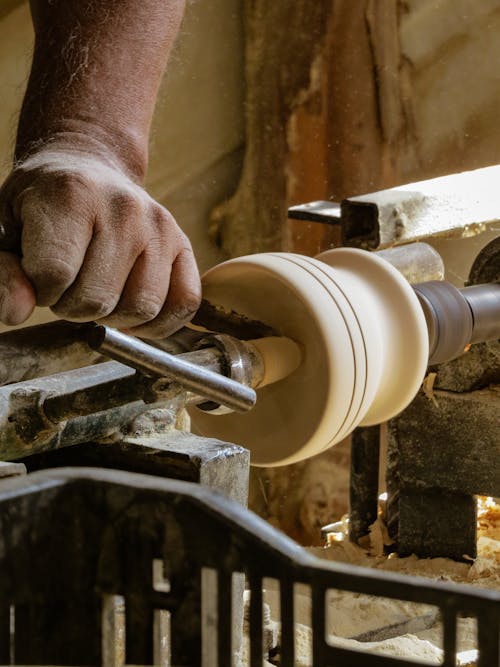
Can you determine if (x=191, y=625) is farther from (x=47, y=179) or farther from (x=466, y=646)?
(x=466, y=646)

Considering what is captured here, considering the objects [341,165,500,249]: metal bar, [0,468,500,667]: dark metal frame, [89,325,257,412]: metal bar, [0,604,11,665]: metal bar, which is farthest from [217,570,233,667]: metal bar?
[341,165,500,249]: metal bar

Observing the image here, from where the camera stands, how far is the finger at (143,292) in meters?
1.11

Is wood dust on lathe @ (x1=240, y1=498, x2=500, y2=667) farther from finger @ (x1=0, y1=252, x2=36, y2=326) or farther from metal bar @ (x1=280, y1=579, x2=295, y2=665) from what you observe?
metal bar @ (x1=280, y1=579, x2=295, y2=665)

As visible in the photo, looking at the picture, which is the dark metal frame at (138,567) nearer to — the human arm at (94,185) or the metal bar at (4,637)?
the metal bar at (4,637)

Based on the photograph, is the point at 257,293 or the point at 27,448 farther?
the point at 257,293

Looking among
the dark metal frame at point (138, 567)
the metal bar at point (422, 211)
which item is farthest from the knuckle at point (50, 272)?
the metal bar at point (422, 211)

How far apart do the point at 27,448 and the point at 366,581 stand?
531 mm

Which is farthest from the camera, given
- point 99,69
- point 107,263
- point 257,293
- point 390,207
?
point 390,207

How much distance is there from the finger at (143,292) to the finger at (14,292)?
0.36 feet

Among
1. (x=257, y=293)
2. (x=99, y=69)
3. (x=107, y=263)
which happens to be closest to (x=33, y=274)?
(x=107, y=263)

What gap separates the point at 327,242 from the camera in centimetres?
307

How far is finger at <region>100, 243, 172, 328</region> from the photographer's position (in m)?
1.11

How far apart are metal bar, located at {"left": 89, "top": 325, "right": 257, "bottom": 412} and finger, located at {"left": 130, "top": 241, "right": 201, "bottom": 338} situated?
0.21 metres

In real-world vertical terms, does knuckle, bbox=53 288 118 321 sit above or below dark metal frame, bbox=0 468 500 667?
above
